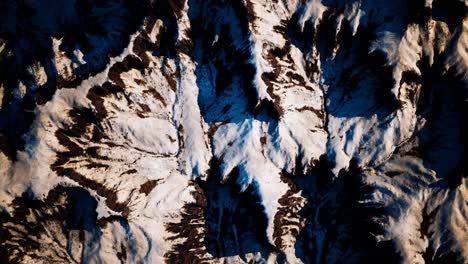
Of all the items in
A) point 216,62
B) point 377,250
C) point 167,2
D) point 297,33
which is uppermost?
point 167,2

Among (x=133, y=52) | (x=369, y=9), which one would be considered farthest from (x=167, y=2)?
(x=369, y=9)

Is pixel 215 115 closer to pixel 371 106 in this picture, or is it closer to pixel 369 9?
pixel 371 106

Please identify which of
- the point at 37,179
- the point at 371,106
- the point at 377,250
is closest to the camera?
the point at 37,179

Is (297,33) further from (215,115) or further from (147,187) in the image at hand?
(147,187)

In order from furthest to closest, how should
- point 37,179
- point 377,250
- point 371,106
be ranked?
1. point 371,106
2. point 377,250
3. point 37,179

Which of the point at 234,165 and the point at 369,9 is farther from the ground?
the point at 369,9

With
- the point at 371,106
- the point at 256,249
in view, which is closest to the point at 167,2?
the point at 371,106

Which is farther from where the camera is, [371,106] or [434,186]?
[371,106]
